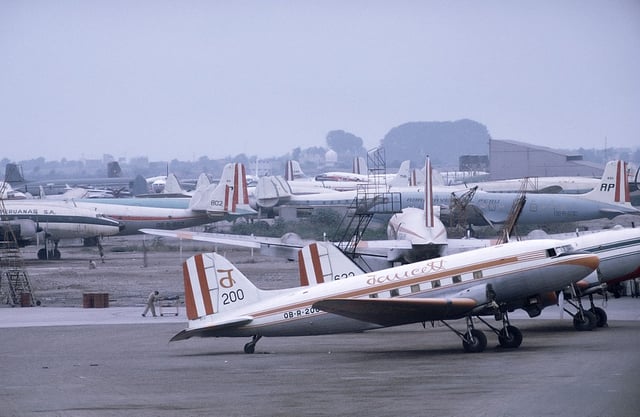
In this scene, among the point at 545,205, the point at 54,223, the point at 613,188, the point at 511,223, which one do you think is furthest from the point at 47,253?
the point at 613,188

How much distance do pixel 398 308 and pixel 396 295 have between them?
1.15 metres

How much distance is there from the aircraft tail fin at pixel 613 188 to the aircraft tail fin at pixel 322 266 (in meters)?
40.9

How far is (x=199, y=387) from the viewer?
19891 millimetres

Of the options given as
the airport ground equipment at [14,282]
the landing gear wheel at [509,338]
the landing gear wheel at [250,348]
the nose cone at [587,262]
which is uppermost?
the nose cone at [587,262]

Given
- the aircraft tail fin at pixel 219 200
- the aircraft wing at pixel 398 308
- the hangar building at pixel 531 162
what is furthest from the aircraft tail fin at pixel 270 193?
the aircraft wing at pixel 398 308

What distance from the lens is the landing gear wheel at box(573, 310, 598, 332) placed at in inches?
1144

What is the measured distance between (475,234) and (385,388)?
49058 mm

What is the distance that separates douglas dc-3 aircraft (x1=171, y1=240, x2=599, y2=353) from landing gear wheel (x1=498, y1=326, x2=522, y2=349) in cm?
3

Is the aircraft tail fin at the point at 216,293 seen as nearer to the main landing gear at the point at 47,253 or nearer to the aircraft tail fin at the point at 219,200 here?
the main landing gear at the point at 47,253

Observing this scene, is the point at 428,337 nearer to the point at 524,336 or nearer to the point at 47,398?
the point at 524,336

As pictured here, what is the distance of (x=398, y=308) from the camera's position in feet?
78.7

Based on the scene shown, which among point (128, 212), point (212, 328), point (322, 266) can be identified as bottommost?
point (212, 328)

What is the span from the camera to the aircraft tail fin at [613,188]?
2579 inches

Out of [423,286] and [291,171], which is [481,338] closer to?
[423,286]
